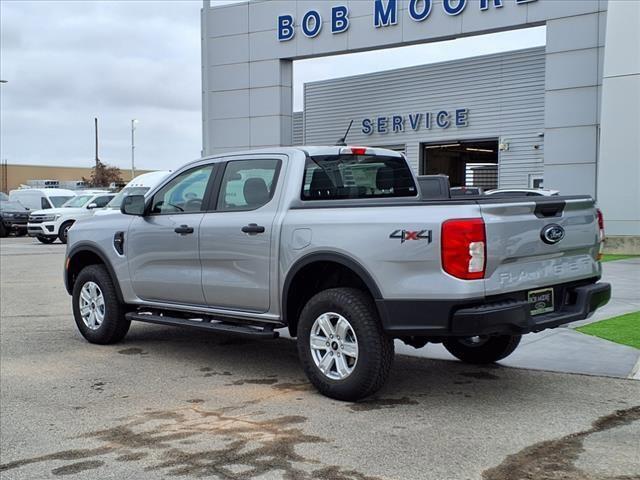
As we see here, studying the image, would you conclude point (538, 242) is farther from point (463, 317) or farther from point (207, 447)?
point (207, 447)

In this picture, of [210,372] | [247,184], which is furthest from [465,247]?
[210,372]

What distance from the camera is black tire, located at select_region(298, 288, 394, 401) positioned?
532 centimetres

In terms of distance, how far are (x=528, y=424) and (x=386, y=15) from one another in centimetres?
1989

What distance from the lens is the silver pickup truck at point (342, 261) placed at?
4977 mm

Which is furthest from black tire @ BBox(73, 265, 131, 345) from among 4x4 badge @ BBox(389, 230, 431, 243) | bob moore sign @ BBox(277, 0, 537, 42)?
bob moore sign @ BBox(277, 0, 537, 42)

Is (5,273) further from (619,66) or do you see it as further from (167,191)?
(619,66)

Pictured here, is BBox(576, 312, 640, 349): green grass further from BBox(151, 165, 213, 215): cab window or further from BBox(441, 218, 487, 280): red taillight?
BBox(151, 165, 213, 215): cab window

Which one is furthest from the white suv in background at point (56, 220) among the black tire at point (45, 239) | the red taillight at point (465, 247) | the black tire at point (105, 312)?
the red taillight at point (465, 247)

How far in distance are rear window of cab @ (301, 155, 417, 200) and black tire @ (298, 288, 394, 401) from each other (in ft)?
3.31

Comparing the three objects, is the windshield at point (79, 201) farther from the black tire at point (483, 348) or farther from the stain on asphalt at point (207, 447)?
the stain on asphalt at point (207, 447)

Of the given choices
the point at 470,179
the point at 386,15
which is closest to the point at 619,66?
the point at 386,15

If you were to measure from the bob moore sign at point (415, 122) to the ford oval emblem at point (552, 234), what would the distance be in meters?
23.5

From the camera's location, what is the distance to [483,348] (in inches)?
266

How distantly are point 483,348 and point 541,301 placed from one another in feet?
4.92
